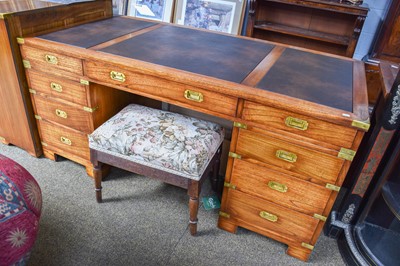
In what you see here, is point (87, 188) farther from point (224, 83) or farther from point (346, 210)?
point (346, 210)

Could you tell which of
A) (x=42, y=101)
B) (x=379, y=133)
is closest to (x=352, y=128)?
(x=379, y=133)

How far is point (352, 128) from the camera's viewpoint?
989 millimetres

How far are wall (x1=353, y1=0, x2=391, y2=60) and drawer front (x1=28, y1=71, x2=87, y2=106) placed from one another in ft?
6.19

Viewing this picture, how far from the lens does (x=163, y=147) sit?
4.10 ft

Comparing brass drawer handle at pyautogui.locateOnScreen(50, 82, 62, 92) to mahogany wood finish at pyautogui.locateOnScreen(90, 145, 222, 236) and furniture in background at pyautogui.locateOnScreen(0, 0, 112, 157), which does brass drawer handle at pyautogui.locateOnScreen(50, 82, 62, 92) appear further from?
mahogany wood finish at pyautogui.locateOnScreen(90, 145, 222, 236)

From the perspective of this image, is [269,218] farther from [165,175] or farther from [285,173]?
[165,175]

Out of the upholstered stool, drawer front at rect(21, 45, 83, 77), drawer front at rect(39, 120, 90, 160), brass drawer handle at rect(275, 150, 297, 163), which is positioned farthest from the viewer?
drawer front at rect(39, 120, 90, 160)

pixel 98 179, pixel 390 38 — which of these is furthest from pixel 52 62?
pixel 390 38

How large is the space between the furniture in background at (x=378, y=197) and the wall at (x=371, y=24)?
91 centimetres

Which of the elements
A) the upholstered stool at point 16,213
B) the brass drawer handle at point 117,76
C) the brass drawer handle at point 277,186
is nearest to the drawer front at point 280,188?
the brass drawer handle at point 277,186

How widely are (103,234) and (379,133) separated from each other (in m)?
1.26

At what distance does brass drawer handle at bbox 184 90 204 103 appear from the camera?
118 centimetres

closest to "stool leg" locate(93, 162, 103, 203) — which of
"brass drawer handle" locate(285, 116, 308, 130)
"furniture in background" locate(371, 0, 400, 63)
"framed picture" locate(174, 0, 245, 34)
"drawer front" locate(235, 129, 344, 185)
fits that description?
"drawer front" locate(235, 129, 344, 185)

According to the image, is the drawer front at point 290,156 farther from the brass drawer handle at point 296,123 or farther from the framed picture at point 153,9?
the framed picture at point 153,9
